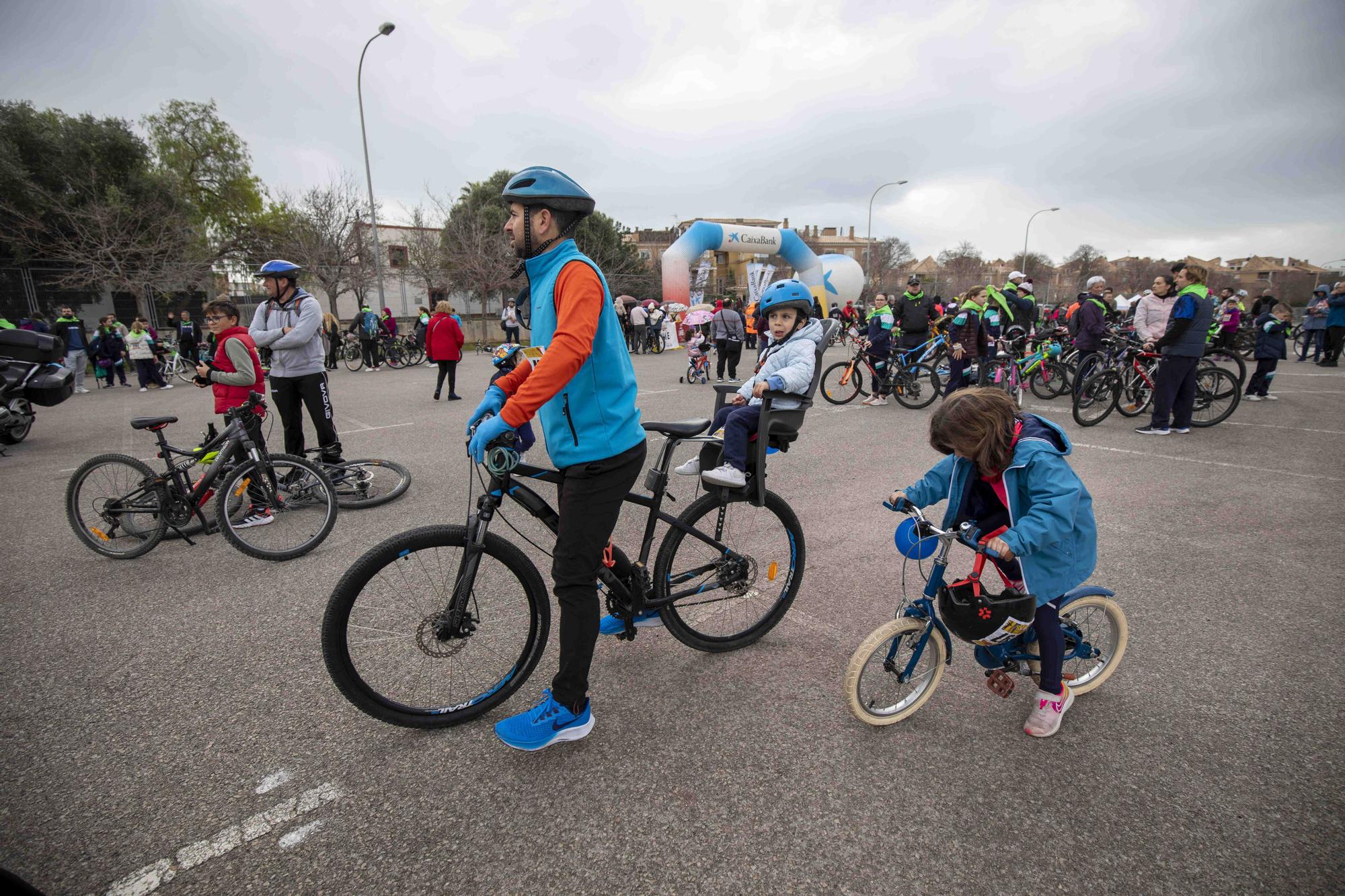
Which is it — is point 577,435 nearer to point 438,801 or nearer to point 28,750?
point 438,801

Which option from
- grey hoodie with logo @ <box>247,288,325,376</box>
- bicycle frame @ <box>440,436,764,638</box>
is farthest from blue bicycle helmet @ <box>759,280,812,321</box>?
grey hoodie with logo @ <box>247,288,325,376</box>

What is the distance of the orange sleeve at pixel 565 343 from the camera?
192 cm

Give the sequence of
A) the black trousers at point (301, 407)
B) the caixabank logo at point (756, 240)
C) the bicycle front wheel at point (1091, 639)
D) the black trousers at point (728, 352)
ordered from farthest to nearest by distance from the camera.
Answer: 1. the caixabank logo at point (756, 240)
2. the black trousers at point (728, 352)
3. the black trousers at point (301, 407)
4. the bicycle front wheel at point (1091, 639)

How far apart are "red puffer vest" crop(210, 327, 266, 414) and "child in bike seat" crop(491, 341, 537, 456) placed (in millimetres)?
2993

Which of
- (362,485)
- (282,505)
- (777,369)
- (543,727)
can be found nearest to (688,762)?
(543,727)

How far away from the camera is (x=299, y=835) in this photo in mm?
1951

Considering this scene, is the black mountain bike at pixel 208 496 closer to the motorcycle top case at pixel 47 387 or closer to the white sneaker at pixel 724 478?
the white sneaker at pixel 724 478

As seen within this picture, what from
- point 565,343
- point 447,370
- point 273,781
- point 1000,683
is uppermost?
point 565,343

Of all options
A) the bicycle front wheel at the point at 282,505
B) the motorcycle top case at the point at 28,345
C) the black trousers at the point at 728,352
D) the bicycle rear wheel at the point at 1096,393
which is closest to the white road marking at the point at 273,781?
the bicycle front wheel at the point at 282,505

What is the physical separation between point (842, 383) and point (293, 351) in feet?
26.9

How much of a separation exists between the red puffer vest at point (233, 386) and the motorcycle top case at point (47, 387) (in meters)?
3.53

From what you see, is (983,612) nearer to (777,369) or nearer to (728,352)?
(777,369)

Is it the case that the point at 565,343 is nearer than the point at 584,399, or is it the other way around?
the point at 565,343

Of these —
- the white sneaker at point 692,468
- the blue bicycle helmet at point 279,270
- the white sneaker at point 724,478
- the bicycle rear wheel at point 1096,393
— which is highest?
the blue bicycle helmet at point 279,270
